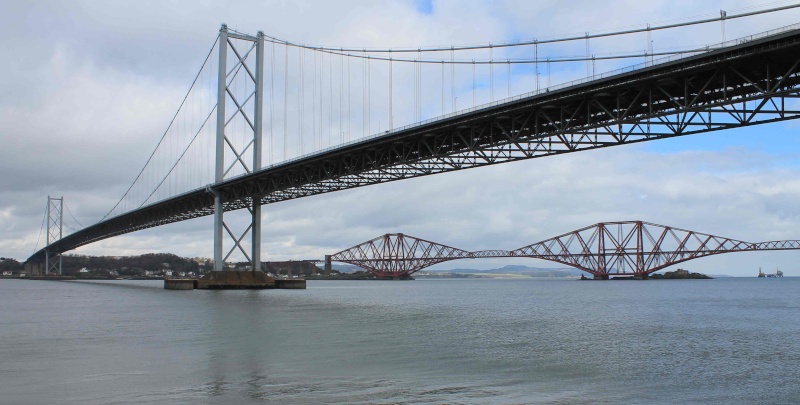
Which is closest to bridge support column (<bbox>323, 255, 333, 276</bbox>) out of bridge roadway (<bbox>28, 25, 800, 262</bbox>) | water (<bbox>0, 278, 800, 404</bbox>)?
bridge roadway (<bbox>28, 25, 800, 262</bbox>)

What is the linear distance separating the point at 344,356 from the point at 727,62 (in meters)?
16.1

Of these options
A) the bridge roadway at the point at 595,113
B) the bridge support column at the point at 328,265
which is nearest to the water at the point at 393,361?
the bridge roadway at the point at 595,113

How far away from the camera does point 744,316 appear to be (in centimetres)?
3534

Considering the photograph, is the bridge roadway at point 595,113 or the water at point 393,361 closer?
the water at point 393,361

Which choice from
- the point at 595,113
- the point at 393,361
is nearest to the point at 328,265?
the point at 595,113

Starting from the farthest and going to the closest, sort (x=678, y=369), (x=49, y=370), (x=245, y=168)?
(x=245, y=168) → (x=678, y=369) → (x=49, y=370)

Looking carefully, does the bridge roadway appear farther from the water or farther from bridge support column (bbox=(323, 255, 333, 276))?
bridge support column (bbox=(323, 255, 333, 276))

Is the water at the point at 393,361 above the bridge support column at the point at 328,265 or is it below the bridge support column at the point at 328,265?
below

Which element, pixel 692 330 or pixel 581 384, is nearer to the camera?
pixel 581 384

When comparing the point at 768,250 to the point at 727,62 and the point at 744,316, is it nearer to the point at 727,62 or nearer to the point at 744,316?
the point at 744,316

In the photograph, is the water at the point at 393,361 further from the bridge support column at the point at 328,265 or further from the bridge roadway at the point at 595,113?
the bridge support column at the point at 328,265

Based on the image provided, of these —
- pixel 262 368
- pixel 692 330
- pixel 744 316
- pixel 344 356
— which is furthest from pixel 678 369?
pixel 744 316

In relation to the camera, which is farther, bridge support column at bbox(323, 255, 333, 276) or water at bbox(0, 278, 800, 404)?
bridge support column at bbox(323, 255, 333, 276)

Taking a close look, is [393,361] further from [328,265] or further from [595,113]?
[328,265]
